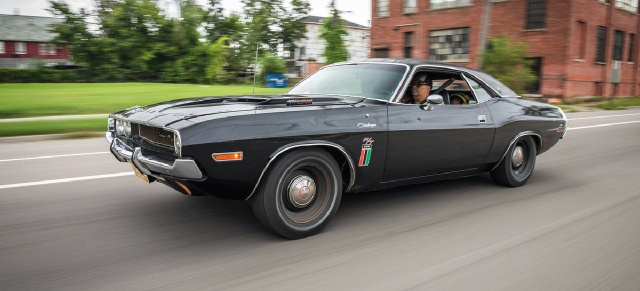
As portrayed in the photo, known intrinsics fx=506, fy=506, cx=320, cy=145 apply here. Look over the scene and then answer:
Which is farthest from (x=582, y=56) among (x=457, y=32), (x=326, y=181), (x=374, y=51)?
(x=326, y=181)

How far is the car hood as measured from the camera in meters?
3.74

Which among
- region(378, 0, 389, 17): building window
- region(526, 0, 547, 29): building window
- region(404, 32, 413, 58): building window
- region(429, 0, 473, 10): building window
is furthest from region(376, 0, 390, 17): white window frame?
region(526, 0, 547, 29): building window

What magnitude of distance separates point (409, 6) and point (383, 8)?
7.81 ft

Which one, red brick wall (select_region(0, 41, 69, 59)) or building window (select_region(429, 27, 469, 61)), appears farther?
red brick wall (select_region(0, 41, 69, 59))

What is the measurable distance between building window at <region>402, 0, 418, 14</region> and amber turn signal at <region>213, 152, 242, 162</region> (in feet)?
103

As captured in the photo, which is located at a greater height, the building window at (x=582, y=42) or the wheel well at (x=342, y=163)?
the building window at (x=582, y=42)

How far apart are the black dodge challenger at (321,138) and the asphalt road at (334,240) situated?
0.34 metres

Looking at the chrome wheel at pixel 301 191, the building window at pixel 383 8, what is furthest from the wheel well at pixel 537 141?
the building window at pixel 383 8

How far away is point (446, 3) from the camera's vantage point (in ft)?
103

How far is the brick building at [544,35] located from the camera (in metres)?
26.7

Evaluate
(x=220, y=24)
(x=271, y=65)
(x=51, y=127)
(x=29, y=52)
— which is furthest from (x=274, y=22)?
(x=51, y=127)

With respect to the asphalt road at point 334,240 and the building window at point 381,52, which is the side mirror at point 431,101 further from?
the building window at point 381,52

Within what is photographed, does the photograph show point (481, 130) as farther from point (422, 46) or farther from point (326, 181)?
point (422, 46)

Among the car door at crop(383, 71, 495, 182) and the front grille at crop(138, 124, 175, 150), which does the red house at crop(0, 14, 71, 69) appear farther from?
the car door at crop(383, 71, 495, 182)
